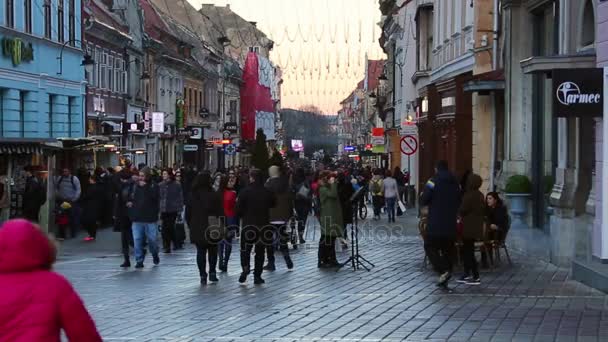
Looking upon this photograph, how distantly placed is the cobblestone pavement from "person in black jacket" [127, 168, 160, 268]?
51 centimetres

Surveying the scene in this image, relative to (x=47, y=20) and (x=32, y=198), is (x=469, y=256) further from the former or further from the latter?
(x=47, y=20)

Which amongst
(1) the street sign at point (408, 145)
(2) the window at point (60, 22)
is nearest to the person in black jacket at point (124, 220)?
(1) the street sign at point (408, 145)

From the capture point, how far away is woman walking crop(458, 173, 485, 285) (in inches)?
611

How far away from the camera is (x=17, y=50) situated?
114 ft

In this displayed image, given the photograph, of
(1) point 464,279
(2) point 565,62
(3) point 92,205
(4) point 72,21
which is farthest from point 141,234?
(4) point 72,21

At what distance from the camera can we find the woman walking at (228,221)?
18.3 m

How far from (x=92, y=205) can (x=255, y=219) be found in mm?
11125

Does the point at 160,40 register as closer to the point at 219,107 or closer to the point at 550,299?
the point at 219,107

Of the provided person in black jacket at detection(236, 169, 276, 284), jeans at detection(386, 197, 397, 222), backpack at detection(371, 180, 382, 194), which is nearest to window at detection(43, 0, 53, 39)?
backpack at detection(371, 180, 382, 194)

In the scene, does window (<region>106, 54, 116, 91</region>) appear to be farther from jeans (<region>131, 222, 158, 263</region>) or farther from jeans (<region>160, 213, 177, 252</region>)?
jeans (<region>131, 222, 158, 263</region>)

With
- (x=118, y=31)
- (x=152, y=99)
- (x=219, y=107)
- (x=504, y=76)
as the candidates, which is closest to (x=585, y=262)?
(x=504, y=76)

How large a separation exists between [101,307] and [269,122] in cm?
8923

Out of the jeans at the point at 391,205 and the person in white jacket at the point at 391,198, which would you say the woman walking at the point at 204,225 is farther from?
the jeans at the point at 391,205

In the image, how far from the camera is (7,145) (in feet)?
82.9
